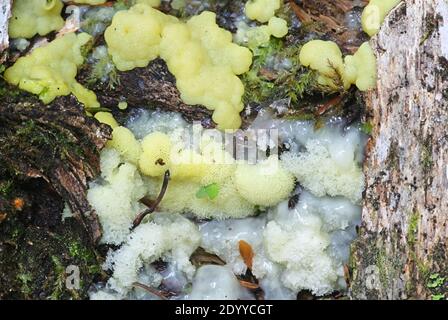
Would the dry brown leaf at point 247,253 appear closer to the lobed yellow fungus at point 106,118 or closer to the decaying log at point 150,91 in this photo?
the decaying log at point 150,91

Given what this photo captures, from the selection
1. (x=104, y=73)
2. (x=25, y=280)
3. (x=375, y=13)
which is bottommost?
(x=25, y=280)

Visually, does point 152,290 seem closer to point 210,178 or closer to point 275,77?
point 210,178

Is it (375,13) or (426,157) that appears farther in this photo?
(375,13)

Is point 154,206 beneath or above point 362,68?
beneath

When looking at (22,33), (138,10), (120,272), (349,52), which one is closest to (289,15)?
(349,52)

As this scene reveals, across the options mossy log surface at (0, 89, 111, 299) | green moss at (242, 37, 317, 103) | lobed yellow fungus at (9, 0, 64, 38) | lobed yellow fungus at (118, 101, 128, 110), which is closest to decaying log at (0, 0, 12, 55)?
lobed yellow fungus at (9, 0, 64, 38)

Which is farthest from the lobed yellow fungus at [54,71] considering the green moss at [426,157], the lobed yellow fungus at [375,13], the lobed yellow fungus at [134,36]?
the green moss at [426,157]

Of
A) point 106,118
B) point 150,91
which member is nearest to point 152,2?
point 150,91

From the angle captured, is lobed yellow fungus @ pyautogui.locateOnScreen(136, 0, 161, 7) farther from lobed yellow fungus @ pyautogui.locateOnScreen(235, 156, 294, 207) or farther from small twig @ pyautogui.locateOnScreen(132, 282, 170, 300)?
small twig @ pyautogui.locateOnScreen(132, 282, 170, 300)
